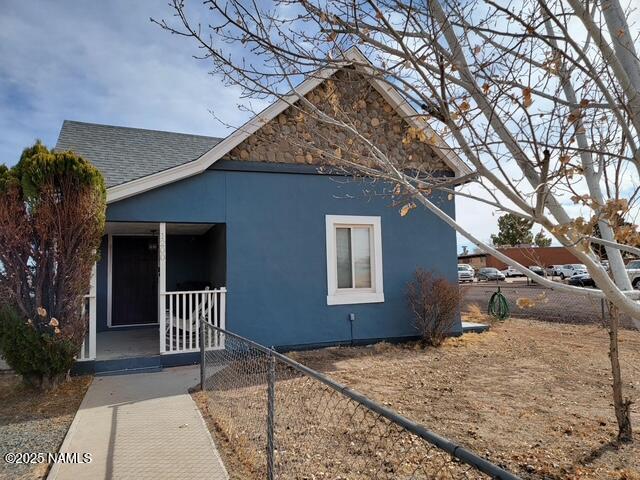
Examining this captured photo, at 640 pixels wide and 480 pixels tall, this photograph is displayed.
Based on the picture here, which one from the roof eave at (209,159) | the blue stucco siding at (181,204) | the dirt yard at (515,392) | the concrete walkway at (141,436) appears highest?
the roof eave at (209,159)

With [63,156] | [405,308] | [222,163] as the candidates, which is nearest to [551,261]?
[405,308]

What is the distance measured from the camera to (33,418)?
191 inches

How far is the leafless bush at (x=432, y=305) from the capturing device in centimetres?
866

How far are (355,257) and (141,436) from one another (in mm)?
5367

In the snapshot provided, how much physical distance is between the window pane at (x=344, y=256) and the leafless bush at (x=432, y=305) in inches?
49.6

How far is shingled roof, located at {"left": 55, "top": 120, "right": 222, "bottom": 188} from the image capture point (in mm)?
8194

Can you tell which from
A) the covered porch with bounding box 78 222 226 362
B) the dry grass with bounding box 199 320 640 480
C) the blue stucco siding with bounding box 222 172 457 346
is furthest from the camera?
the covered porch with bounding box 78 222 226 362

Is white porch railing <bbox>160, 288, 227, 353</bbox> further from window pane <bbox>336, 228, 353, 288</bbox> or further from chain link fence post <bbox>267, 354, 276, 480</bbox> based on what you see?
chain link fence post <bbox>267, 354, 276, 480</bbox>

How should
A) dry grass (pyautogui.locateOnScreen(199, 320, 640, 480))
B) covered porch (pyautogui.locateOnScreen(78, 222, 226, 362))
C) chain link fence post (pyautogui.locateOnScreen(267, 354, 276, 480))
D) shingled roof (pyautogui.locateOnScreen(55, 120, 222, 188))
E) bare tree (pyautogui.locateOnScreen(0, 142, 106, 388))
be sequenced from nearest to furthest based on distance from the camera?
chain link fence post (pyautogui.locateOnScreen(267, 354, 276, 480))
dry grass (pyautogui.locateOnScreen(199, 320, 640, 480))
bare tree (pyautogui.locateOnScreen(0, 142, 106, 388))
shingled roof (pyautogui.locateOnScreen(55, 120, 222, 188))
covered porch (pyautogui.locateOnScreen(78, 222, 226, 362))

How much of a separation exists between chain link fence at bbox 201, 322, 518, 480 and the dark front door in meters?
5.47

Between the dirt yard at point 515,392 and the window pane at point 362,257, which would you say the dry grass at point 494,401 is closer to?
the dirt yard at point 515,392

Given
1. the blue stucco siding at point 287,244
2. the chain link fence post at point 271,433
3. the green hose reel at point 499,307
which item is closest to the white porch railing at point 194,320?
the blue stucco siding at point 287,244

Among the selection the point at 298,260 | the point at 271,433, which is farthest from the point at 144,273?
the point at 271,433

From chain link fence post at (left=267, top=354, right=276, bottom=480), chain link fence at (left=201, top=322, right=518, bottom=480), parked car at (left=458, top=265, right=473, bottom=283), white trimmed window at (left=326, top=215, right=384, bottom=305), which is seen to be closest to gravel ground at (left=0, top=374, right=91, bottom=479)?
chain link fence at (left=201, top=322, right=518, bottom=480)
